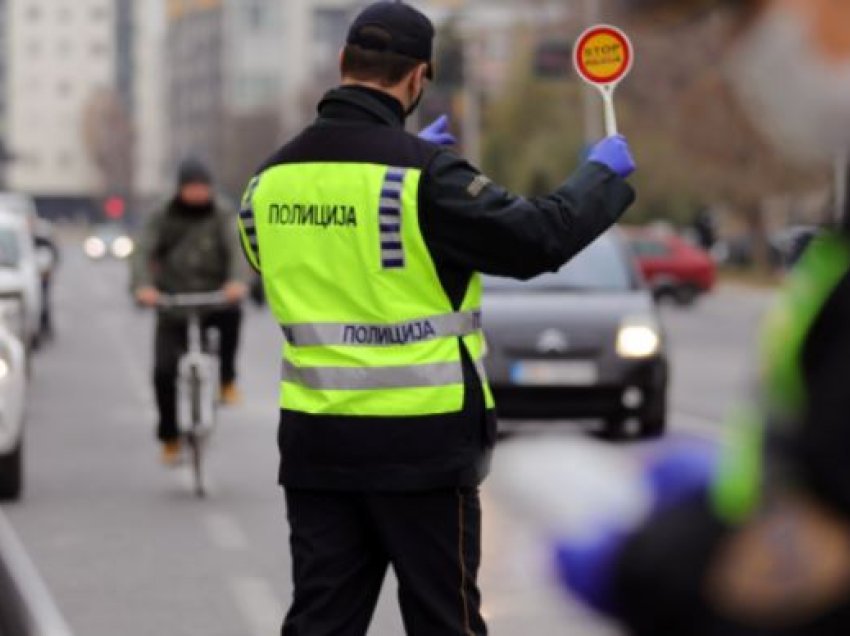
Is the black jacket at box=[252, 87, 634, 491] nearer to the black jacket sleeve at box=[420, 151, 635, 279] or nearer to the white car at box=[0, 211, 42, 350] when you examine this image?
the black jacket sleeve at box=[420, 151, 635, 279]

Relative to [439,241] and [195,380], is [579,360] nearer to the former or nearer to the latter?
[195,380]

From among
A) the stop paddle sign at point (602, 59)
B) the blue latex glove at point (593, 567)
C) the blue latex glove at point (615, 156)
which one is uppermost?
the blue latex glove at point (593, 567)

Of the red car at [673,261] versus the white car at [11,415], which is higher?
the white car at [11,415]

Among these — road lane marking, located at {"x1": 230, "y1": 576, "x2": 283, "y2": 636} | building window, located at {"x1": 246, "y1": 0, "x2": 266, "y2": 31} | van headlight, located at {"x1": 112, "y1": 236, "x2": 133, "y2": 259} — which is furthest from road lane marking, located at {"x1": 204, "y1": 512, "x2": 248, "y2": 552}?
building window, located at {"x1": 246, "y1": 0, "x2": 266, "y2": 31}

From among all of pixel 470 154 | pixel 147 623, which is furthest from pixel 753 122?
pixel 470 154

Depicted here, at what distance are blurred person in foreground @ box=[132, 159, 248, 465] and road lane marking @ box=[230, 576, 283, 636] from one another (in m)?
3.34

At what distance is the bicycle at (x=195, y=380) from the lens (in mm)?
12773

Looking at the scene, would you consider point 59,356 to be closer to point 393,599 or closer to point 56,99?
point 393,599

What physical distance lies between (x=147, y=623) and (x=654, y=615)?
6.83m

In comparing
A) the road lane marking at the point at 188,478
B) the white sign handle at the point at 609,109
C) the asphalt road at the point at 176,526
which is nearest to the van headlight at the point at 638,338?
the asphalt road at the point at 176,526

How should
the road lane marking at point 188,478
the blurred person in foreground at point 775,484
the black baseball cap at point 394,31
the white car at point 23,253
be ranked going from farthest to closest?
1. the white car at point 23,253
2. the road lane marking at point 188,478
3. the black baseball cap at point 394,31
4. the blurred person in foreground at point 775,484

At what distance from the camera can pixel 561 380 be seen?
1578 centimetres

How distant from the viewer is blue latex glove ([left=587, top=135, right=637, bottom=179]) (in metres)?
4.43

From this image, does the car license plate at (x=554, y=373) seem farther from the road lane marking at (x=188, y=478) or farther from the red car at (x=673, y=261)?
the red car at (x=673, y=261)
